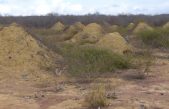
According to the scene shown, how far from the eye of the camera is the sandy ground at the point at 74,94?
33.8 ft

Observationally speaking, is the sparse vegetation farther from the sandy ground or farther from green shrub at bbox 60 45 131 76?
green shrub at bbox 60 45 131 76

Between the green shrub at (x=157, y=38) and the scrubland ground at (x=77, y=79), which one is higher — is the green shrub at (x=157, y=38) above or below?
above

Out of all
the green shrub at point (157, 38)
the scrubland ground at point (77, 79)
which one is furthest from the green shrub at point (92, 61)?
the green shrub at point (157, 38)

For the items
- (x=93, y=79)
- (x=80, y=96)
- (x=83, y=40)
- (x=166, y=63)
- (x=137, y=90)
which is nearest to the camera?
(x=80, y=96)

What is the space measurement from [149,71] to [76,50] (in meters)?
2.27

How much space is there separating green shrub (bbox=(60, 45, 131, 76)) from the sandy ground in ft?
1.90

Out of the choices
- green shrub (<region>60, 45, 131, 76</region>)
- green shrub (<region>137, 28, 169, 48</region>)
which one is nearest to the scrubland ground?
green shrub (<region>60, 45, 131, 76</region>)

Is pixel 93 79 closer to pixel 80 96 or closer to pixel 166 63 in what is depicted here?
pixel 80 96

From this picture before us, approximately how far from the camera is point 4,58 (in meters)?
14.3

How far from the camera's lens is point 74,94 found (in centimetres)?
1145

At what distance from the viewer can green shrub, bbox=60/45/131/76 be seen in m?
14.1

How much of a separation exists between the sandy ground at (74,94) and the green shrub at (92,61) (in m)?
0.58

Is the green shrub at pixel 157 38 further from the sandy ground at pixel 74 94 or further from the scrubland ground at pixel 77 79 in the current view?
the sandy ground at pixel 74 94

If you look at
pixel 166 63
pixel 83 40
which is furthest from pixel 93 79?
pixel 83 40
